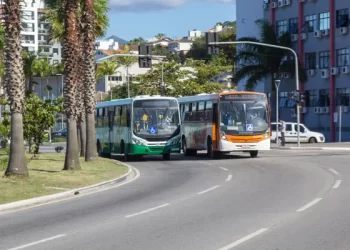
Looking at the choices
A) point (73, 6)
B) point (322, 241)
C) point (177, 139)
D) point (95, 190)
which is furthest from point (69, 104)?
point (322, 241)

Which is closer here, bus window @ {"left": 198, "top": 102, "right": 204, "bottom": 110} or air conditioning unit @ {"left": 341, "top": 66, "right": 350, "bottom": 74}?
bus window @ {"left": 198, "top": 102, "right": 204, "bottom": 110}

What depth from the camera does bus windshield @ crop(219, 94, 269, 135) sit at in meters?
40.0

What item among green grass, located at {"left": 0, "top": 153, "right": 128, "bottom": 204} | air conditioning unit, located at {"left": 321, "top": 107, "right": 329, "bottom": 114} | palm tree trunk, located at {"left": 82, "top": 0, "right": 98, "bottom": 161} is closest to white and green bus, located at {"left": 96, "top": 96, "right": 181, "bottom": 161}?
palm tree trunk, located at {"left": 82, "top": 0, "right": 98, "bottom": 161}

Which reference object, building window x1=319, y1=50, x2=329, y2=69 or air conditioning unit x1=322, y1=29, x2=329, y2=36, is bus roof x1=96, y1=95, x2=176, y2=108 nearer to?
air conditioning unit x1=322, y1=29, x2=329, y2=36

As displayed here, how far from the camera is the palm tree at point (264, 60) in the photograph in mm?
73131

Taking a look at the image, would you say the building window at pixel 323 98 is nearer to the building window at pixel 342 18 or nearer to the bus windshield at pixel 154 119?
the building window at pixel 342 18

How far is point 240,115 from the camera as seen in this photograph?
4000 centimetres

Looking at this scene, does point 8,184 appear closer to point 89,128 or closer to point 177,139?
point 89,128

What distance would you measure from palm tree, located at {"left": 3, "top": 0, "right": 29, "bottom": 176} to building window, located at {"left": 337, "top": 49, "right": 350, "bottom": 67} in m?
48.3

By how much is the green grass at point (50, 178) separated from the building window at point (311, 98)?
41150 millimetres

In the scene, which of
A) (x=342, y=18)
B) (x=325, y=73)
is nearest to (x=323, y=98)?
(x=325, y=73)

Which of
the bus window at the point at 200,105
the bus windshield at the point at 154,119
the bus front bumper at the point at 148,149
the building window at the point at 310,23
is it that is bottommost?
the bus front bumper at the point at 148,149

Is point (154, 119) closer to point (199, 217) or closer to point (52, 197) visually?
point (52, 197)

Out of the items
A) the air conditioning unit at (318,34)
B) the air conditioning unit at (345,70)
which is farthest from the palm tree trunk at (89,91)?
the air conditioning unit at (318,34)
